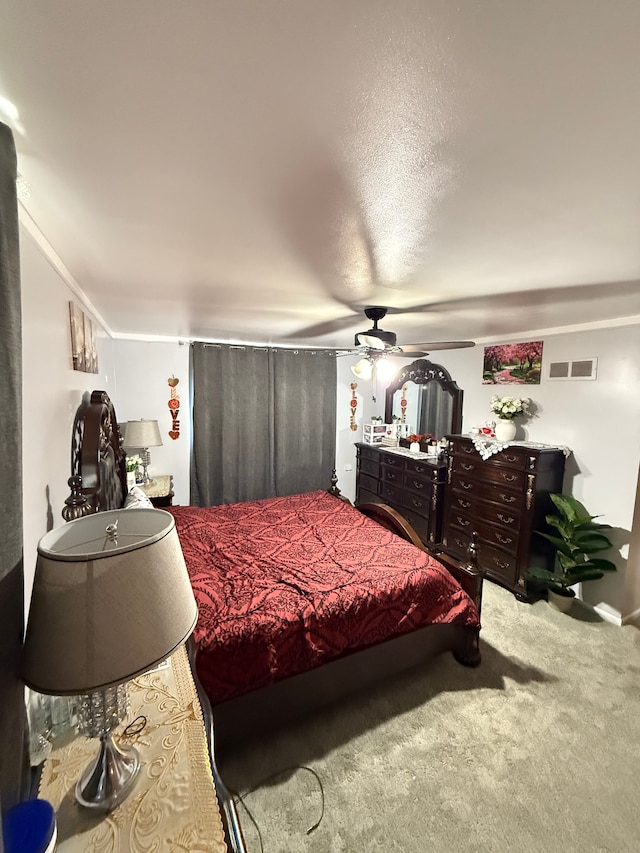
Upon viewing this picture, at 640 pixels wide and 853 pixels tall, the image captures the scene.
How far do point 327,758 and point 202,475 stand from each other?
127 inches

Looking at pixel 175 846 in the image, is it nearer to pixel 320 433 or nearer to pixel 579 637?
pixel 579 637

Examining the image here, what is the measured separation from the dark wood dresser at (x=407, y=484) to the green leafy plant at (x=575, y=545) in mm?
1068

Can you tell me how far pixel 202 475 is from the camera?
14.6 feet

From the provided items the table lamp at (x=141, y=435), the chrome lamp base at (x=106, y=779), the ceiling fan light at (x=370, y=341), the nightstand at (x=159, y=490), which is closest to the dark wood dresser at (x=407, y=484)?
the ceiling fan light at (x=370, y=341)

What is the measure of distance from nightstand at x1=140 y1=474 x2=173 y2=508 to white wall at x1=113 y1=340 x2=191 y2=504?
329 mm

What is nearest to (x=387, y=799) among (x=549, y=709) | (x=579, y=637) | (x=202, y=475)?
(x=549, y=709)

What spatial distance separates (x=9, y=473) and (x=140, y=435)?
3.22 metres

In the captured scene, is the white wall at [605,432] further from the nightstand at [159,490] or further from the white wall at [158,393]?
the white wall at [158,393]

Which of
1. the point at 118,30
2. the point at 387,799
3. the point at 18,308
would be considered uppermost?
the point at 118,30

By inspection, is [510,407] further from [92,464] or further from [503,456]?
[92,464]

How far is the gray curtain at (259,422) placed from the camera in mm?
4430

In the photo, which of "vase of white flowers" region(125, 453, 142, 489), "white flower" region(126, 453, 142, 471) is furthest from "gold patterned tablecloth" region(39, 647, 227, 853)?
"white flower" region(126, 453, 142, 471)

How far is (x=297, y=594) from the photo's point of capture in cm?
205

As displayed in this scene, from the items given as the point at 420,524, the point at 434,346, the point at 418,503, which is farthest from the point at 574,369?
the point at 420,524
